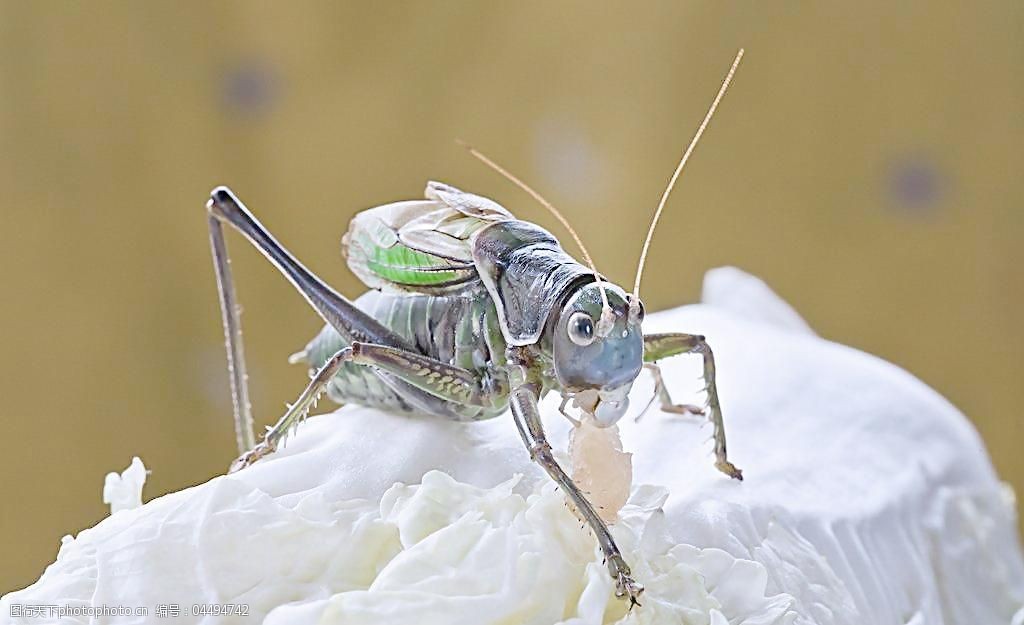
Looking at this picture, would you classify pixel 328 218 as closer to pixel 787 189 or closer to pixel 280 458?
pixel 787 189

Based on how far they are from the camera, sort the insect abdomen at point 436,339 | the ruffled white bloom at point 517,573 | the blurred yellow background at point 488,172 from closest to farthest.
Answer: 1. the ruffled white bloom at point 517,573
2. the insect abdomen at point 436,339
3. the blurred yellow background at point 488,172

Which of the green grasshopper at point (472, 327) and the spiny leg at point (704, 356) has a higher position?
the green grasshopper at point (472, 327)

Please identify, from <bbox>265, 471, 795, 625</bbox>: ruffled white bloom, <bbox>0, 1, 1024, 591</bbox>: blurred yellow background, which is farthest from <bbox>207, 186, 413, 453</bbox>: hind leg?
<bbox>0, 1, 1024, 591</bbox>: blurred yellow background

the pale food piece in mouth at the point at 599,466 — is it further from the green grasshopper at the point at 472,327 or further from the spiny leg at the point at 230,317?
the spiny leg at the point at 230,317

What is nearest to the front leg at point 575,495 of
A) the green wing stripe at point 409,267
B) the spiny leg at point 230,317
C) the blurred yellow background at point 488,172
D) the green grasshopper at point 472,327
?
the green grasshopper at point 472,327

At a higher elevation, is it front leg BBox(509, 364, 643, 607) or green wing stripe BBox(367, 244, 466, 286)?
green wing stripe BBox(367, 244, 466, 286)

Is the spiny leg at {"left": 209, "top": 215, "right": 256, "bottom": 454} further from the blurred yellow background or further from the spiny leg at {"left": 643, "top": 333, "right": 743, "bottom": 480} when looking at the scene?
the blurred yellow background

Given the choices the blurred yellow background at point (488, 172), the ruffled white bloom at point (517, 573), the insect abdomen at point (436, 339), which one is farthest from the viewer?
the blurred yellow background at point (488, 172)
